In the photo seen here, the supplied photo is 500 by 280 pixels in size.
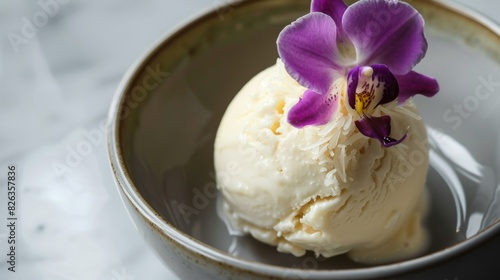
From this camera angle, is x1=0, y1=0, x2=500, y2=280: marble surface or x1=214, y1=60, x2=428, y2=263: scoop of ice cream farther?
x1=0, y1=0, x2=500, y2=280: marble surface

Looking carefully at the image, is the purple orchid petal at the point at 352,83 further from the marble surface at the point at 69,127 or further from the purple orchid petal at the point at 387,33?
the marble surface at the point at 69,127

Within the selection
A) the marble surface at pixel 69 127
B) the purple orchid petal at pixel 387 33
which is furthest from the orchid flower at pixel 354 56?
the marble surface at pixel 69 127

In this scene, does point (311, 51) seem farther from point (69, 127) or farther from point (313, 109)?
point (69, 127)

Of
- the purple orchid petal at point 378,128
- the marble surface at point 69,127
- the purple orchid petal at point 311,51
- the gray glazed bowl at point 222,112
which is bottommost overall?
the marble surface at point 69,127

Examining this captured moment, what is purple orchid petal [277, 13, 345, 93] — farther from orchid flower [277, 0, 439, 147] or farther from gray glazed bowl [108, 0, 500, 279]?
gray glazed bowl [108, 0, 500, 279]

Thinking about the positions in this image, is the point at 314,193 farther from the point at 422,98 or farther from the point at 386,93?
the point at 422,98

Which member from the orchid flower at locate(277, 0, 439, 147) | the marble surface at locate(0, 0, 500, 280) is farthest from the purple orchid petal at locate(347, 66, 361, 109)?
the marble surface at locate(0, 0, 500, 280)

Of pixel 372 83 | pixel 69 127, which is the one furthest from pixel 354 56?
pixel 69 127
